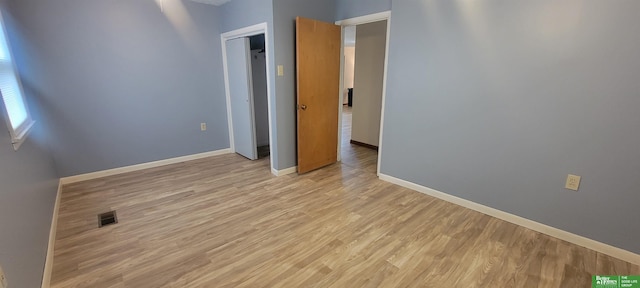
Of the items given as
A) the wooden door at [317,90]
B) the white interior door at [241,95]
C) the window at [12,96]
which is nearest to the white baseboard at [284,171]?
the wooden door at [317,90]

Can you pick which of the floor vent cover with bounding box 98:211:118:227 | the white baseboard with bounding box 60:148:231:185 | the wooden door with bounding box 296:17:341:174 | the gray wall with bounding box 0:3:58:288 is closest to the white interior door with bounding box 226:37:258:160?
the white baseboard with bounding box 60:148:231:185

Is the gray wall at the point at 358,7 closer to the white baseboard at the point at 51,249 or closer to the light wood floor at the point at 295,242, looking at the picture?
the light wood floor at the point at 295,242

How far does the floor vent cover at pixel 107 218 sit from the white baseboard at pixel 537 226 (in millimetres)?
2951

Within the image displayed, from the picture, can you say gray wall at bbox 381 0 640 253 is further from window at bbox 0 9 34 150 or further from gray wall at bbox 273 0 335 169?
window at bbox 0 9 34 150

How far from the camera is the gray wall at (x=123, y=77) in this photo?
2877 millimetres

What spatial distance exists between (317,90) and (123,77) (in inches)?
95.2

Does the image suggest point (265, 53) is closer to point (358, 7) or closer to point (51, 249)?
point (358, 7)

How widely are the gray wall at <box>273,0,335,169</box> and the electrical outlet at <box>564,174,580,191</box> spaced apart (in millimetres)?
2743

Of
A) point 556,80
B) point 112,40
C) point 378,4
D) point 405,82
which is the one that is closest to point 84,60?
point 112,40

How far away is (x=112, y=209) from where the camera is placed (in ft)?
8.43

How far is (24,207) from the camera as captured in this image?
1.63 meters

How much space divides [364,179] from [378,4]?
206 centimetres

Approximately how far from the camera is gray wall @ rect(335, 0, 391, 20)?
2.94m

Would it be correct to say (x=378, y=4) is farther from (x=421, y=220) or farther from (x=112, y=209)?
(x=112, y=209)
